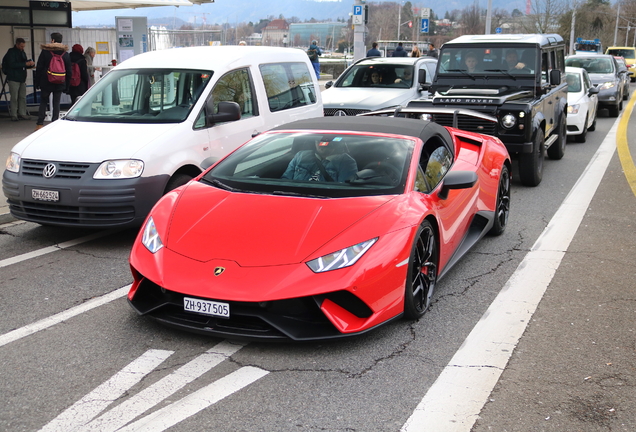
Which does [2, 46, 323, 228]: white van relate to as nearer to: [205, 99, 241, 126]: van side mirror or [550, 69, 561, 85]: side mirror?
[205, 99, 241, 126]: van side mirror

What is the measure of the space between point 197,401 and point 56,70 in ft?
41.2

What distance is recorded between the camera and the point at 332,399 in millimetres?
3713

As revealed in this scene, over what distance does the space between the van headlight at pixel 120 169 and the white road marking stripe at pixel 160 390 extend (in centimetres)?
287

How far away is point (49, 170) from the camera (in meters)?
6.79

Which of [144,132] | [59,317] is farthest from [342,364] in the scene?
[144,132]

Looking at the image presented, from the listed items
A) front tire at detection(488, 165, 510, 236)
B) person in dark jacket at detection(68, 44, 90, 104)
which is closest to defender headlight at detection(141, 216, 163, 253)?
front tire at detection(488, 165, 510, 236)

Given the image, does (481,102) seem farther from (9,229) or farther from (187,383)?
(187,383)

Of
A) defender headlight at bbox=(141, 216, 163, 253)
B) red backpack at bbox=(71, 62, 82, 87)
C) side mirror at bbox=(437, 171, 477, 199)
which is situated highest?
red backpack at bbox=(71, 62, 82, 87)

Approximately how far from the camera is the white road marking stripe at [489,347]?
3553 millimetres

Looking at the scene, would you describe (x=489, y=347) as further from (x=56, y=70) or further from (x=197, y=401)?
(x=56, y=70)

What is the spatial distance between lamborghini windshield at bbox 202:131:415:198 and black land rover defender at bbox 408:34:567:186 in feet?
13.2

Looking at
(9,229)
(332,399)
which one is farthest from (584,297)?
(9,229)

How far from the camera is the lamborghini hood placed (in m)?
4.34

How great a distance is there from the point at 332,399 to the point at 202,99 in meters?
4.77
